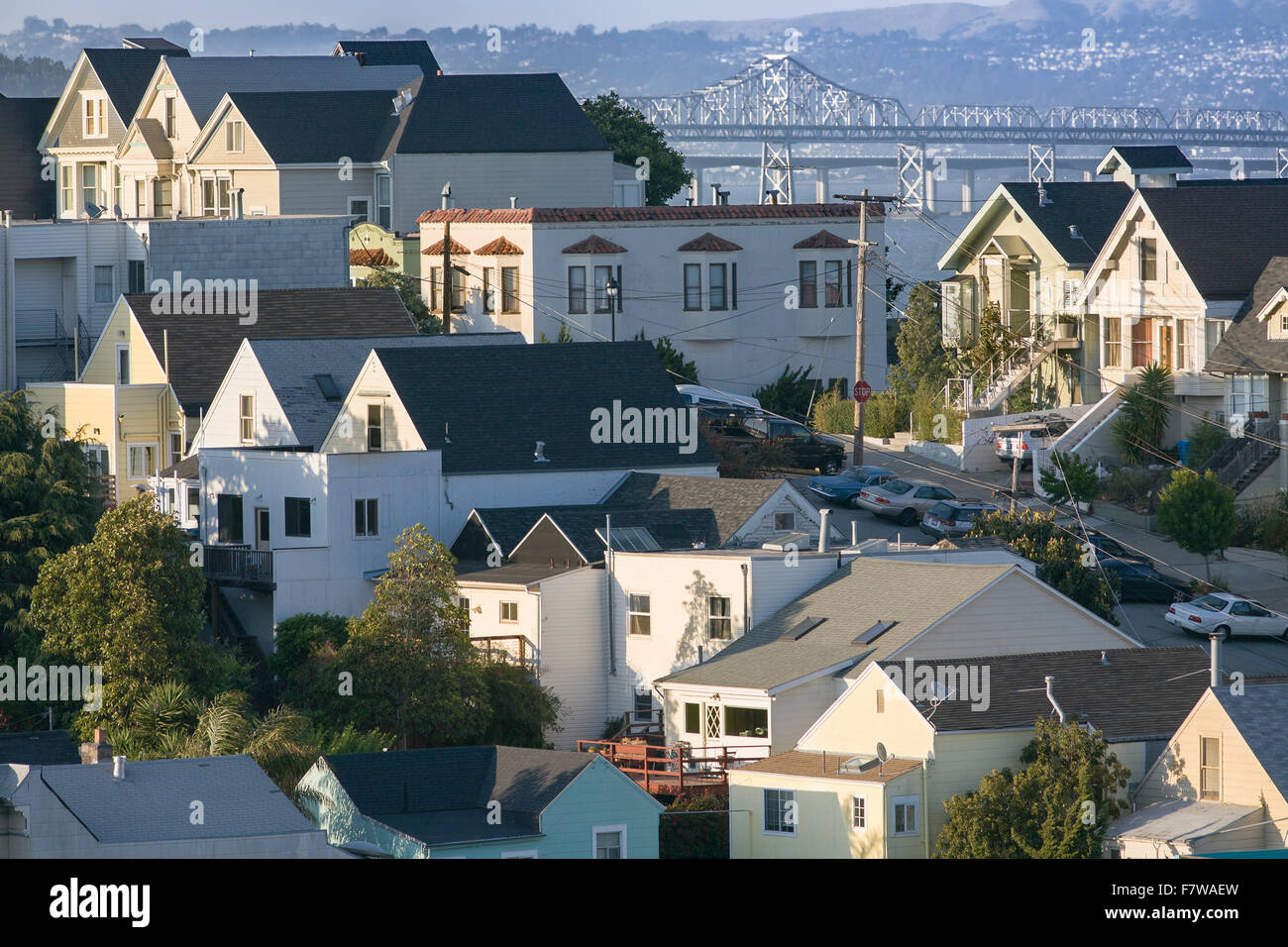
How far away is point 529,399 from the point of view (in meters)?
60.1

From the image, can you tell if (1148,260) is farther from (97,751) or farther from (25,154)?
(25,154)

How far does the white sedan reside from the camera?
52.3 metres

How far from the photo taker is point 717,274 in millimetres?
83688

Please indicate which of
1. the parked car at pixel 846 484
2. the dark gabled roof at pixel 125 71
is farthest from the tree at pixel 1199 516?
the dark gabled roof at pixel 125 71

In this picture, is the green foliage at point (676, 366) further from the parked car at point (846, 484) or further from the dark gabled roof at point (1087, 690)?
the dark gabled roof at point (1087, 690)

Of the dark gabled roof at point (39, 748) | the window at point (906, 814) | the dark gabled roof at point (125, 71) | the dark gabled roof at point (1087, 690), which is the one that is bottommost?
the window at point (906, 814)

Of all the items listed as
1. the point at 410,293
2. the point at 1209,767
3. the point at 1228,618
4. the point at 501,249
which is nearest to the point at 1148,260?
the point at 501,249

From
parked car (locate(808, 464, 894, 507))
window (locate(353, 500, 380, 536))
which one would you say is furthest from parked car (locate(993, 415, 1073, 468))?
window (locate(353, 500, 380, 536))

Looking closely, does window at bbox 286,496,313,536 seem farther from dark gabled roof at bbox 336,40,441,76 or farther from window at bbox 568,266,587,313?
dark gabled roof at bbox 336,40,441,76

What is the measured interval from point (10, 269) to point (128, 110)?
2727cm

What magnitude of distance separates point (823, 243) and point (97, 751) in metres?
49.0

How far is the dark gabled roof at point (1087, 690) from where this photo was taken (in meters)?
41.7

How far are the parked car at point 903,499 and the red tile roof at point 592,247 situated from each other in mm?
21937
